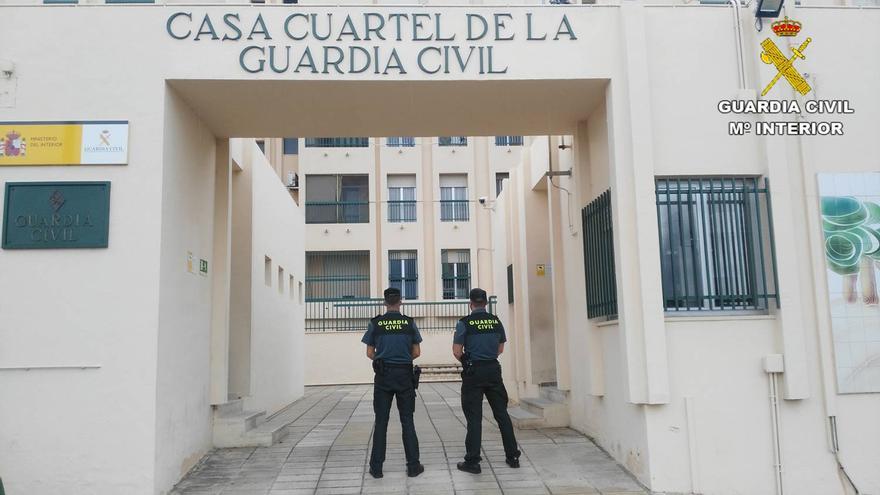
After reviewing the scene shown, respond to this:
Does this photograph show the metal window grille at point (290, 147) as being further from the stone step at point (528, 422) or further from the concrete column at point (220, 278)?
the stone step at point (528, 422)

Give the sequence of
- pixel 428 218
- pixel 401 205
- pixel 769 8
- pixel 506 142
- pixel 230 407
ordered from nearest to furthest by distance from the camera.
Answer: pixel 769 8, pixel 230 407, pixel 428 218, pixel 401 205, pixel 506 142

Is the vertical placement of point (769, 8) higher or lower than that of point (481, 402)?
higher

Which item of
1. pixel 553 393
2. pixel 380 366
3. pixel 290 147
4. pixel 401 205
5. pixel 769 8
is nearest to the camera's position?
pixel 769 8

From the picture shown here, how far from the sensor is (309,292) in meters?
26.2

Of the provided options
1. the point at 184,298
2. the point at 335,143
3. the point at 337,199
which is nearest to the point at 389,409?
the point at 184,298

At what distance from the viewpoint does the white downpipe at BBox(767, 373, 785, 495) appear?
22.4 ft

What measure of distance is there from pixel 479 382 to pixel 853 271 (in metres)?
3.82

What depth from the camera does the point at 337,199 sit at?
27.0 meters

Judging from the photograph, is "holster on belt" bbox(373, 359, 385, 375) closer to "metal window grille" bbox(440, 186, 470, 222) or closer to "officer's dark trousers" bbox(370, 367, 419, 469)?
"officer's dark trousers" bbox(370, 367, 419, 469)

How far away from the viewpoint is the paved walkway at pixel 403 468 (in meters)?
7.01

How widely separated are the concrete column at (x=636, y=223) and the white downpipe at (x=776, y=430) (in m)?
1.02

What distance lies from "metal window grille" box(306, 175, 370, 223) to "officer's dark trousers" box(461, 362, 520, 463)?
1966cm

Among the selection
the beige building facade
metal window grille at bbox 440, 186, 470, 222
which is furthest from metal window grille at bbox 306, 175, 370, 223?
the beige building facade

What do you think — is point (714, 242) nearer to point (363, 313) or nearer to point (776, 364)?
point (776, 364)
